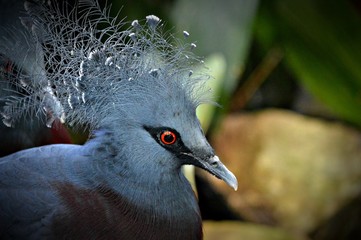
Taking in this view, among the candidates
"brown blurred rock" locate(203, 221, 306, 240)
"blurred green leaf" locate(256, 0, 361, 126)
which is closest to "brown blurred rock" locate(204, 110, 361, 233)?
"brown blurred rock" locate(203, 221, 306, 240)

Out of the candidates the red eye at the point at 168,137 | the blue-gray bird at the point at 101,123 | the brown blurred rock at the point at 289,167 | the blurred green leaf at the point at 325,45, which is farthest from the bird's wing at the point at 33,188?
the brown blurred rock at the point at 289,167

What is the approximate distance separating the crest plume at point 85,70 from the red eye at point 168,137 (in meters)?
0.07

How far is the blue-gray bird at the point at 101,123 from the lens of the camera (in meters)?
1.08

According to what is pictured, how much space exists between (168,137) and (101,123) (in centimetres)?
12

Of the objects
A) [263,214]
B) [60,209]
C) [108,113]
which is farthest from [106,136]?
[263,214]

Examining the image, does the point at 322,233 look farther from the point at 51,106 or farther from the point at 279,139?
the point at 51,106

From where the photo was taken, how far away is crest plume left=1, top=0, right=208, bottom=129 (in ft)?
3.56

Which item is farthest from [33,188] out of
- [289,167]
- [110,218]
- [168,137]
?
[289,167]

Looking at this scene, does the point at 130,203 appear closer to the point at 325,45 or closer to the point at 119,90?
the point at 119,90

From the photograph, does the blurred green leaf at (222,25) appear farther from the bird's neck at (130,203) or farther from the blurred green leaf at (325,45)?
the bird's neck at (130,203)

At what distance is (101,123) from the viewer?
3.61ft

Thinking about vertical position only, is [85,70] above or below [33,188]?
above

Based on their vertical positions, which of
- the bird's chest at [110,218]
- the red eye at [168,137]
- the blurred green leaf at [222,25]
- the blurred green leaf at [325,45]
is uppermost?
the blurred green leaf at [325,45]

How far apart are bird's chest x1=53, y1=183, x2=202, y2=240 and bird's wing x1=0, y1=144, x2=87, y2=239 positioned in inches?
0.9
